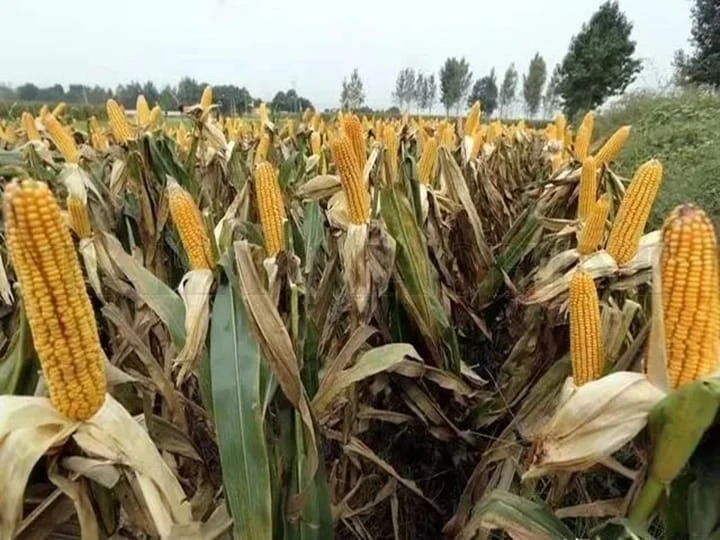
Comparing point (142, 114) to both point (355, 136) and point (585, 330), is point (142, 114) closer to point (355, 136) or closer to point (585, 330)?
point (355, 136)

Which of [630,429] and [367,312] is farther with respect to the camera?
[367,312]

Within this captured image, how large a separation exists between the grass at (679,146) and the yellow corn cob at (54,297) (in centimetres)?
552

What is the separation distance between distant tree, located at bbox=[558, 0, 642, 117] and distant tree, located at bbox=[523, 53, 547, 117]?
39.1ft

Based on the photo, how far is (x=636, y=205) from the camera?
4.33 feet

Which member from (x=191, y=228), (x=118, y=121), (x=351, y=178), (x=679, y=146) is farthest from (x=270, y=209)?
(x=679, y=146)

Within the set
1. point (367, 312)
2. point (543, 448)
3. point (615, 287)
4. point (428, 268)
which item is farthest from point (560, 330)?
point (543, 448)

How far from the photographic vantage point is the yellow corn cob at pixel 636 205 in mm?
1312

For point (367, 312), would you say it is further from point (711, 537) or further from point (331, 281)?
point (711, 537)

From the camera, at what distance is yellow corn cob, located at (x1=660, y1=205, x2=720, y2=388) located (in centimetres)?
84

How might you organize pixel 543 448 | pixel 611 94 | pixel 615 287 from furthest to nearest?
pixel 611 94, pixel 615 287, pixel 543 448

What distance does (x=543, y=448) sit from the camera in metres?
1.00

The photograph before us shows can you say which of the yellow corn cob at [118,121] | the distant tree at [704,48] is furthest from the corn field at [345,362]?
the distant tree at [704,48]

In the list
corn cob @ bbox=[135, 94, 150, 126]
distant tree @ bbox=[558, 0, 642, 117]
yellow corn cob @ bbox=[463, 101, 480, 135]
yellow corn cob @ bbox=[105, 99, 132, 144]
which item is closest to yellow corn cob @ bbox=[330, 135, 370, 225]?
yellow corn cob @ bbox=[105, 99, 132, 144]

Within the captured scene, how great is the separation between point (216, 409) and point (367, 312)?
2.04 feet
